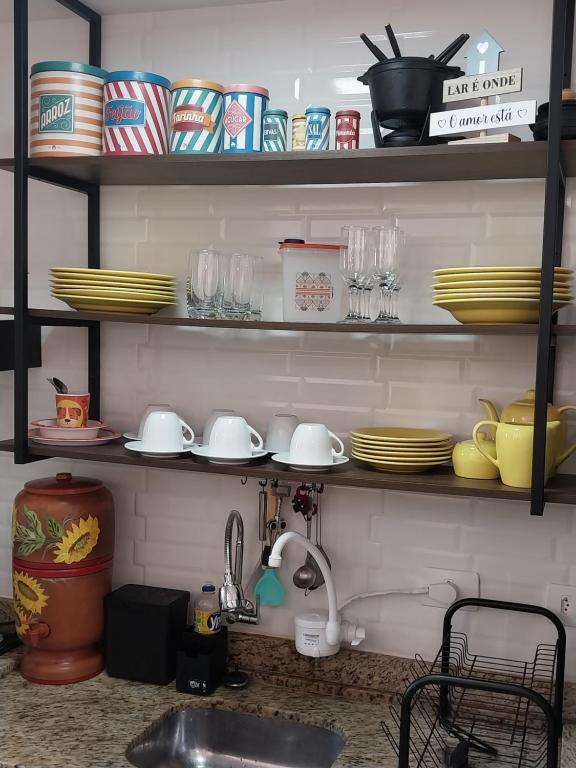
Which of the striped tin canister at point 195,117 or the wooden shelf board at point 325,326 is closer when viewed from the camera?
the wooden shelf board at point 325,326

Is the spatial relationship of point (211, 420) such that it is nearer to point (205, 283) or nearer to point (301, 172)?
point (205, 283)

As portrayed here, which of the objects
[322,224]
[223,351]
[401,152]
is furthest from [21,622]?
[401,152]

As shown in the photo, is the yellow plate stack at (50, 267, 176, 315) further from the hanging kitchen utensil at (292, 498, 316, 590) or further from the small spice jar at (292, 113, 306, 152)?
the hanging kitchen utensil at (292, 498, 316, 590)

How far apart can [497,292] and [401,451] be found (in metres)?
0.39

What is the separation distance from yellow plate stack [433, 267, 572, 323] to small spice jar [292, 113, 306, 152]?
0.42 metres

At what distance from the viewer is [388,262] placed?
1.93 m

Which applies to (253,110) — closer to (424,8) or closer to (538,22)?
(424,8)

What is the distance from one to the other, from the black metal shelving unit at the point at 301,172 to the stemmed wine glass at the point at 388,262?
14 cm

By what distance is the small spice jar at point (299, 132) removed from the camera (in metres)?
1.95

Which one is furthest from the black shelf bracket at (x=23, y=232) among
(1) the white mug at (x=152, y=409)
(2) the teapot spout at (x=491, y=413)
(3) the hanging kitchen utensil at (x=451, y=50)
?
(2) the teapot spout at (x=491, y=413)

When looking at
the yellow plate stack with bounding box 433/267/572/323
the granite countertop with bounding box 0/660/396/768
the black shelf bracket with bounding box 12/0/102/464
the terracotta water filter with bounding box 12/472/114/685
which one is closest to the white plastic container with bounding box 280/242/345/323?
the yellow plate stack with bounding box 433/267/572/323

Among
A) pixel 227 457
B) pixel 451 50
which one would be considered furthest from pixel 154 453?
pixel 451 50

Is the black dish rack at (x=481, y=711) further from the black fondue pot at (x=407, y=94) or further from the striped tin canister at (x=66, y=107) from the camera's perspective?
the striped tin canister at (x=66, y=107)

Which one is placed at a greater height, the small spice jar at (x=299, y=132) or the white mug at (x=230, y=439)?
the small spice jar at (x=299, y=132)
